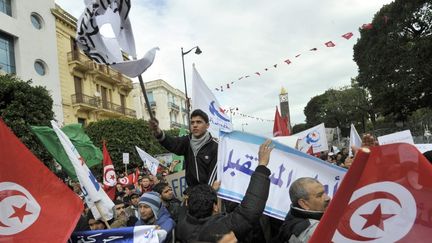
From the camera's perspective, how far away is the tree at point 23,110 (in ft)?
51.5

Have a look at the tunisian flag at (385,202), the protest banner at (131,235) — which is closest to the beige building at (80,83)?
the protest banner at (131,235)

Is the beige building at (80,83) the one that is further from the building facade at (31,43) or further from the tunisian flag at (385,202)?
the tunisian flag at (385,202)

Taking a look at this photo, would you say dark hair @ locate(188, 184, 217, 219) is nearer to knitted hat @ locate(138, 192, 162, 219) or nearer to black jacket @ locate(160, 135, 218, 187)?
black jacket @ locate(160, 135, 218, 187)

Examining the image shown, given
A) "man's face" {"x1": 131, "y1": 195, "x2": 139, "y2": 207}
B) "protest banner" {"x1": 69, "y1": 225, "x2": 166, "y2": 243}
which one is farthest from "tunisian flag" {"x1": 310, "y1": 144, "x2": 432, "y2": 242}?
"man's face" {"x1": 131, "y1": 195, "x2": 139, "y2": 207}

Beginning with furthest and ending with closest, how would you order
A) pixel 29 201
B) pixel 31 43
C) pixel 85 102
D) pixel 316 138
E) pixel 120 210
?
pixel 85 102 < pixel 31 43 < pixel 316 138 < pixel 120 210 < pixel 29 201

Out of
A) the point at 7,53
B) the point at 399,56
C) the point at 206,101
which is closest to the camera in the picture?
the point at 206,101

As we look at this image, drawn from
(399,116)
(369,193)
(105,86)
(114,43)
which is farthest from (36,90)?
(399,116)

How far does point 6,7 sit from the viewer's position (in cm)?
2323

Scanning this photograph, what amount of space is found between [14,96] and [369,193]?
16.4 m

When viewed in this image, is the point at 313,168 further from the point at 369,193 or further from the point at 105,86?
the point at 105,86

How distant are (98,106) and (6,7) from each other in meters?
11.4

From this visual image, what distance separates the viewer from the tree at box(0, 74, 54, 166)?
15.7 meters

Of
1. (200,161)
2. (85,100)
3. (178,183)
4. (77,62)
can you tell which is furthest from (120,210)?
(85,100)

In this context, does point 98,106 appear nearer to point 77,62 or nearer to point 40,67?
point 77,62
